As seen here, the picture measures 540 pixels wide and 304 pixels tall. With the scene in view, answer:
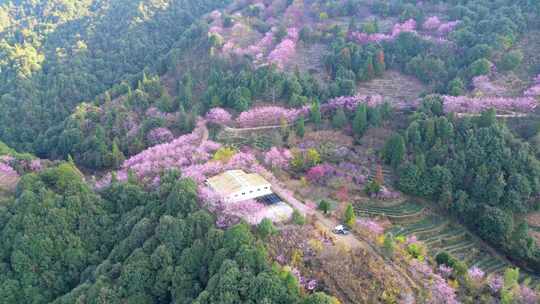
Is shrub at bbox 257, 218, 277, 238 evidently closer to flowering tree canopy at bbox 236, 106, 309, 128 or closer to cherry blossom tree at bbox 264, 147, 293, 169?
cherry blossom tree at bbox 264, 147, 293, 169

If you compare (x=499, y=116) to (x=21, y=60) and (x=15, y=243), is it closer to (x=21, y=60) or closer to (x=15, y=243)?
(x=15, y=243)

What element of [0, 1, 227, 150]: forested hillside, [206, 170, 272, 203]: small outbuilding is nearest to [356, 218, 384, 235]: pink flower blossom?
[206, 170, 272, 203]: small outbuilding

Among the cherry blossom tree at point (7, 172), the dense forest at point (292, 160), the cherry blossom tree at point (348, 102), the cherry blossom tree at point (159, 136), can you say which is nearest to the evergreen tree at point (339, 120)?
the dense forest at point (292, 160)

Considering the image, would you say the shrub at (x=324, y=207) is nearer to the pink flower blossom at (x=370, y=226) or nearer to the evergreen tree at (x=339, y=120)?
the pink flower blossom at (x=370, y=226)

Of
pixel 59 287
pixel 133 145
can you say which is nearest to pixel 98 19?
pixel 133 145

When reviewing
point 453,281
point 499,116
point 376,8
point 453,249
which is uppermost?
point 376,8

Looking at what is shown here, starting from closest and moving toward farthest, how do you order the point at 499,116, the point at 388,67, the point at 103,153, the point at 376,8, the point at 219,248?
1. the point at 219,248
2. the point at 499,116
3. the point at 103,153
4. the point at 388,67
5. the point at 376,8

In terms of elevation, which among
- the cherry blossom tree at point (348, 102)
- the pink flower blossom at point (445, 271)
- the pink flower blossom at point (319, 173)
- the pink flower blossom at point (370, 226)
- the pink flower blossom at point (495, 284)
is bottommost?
the pink flower blossom at point (495, 284)
